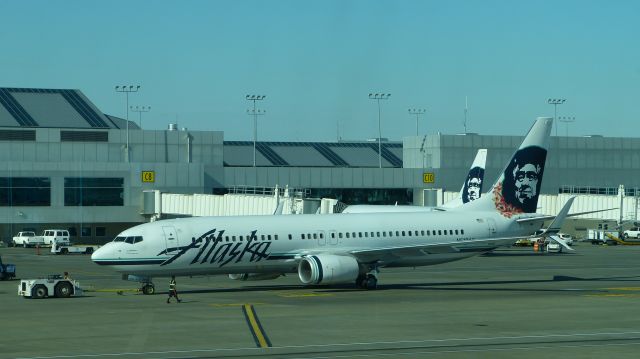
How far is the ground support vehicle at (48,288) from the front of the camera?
58438 mm

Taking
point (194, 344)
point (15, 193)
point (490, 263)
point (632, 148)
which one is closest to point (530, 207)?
point (490, 263)

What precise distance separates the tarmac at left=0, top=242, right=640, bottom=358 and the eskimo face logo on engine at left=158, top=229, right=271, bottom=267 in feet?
6.51

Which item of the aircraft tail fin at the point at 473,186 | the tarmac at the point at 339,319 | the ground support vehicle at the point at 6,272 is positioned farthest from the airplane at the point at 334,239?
the aircraft tail fin at the point at 473,186

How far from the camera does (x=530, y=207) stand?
6956 cm

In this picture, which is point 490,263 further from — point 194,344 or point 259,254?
point 194,344

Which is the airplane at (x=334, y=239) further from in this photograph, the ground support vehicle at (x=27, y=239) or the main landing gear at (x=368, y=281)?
the ground support vehicle at (x=27, y=239)

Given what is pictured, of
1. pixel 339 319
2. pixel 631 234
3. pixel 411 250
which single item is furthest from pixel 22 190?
pixel 339 319

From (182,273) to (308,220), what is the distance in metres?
8.39

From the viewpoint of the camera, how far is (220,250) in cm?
5950

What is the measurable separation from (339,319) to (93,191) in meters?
91.4

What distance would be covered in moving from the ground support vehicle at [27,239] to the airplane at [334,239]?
6802 centimetres

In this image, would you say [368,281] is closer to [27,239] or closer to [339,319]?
[339,319]

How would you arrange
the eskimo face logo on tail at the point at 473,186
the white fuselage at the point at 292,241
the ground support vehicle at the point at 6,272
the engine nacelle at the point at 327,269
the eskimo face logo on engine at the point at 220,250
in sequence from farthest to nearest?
1. the eskimo face logo on tail at the point at 473,186
2. the ground support vehicle at the point at 6,272
3. the engine nacelle at the point at 327,269
4. the eskimo face logo on engine at the point at 220,250
5. the white fuselage at the point at 292,241

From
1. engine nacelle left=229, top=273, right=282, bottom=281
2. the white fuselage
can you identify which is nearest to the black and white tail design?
the white fuselage
